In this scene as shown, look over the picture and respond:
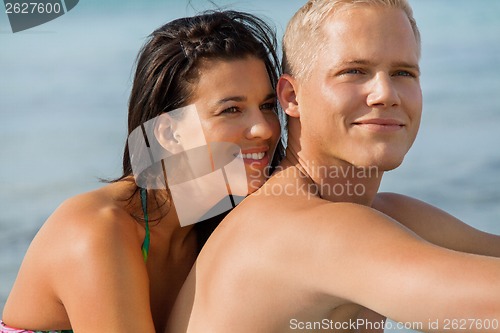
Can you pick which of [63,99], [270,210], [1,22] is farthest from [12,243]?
[1,22]

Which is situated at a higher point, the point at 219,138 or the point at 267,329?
the point at 219,138

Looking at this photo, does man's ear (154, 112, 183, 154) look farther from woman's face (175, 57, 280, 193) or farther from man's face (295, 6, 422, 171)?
man's face (295, 6, 422, 171)

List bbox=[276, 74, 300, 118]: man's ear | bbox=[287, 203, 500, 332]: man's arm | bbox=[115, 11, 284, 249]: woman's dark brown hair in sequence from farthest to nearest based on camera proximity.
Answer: bbox=[115, 11, 284, 249]: woman's dark brown hair
bbox=[276, 74, 300, 118]: man's ear
bbox=[287, 203, 500, 332]: man's arm

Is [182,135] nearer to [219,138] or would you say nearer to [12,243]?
[219,138]

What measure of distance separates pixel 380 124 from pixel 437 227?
2.22 feet

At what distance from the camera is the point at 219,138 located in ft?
9.87

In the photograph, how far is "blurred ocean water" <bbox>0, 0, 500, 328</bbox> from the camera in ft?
25.3

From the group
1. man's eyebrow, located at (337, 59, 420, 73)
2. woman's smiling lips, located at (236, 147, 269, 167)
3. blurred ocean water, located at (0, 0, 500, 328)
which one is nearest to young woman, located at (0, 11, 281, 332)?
woman's smiling lips, located at (236, 147, 269, 167)

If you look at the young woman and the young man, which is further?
the young woman

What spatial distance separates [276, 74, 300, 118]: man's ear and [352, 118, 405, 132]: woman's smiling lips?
0.29 m

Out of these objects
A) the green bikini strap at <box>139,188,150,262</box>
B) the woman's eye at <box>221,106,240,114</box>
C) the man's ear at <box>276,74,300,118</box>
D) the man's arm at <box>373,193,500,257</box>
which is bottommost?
the man's arm at <box>373,193,500,257</box>

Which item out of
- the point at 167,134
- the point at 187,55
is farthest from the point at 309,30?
the point at 167,134

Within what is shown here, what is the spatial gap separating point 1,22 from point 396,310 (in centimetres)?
1166

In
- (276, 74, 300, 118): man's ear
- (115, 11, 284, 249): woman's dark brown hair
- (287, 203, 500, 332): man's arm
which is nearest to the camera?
(287, 203, 500, 332): man's arm
